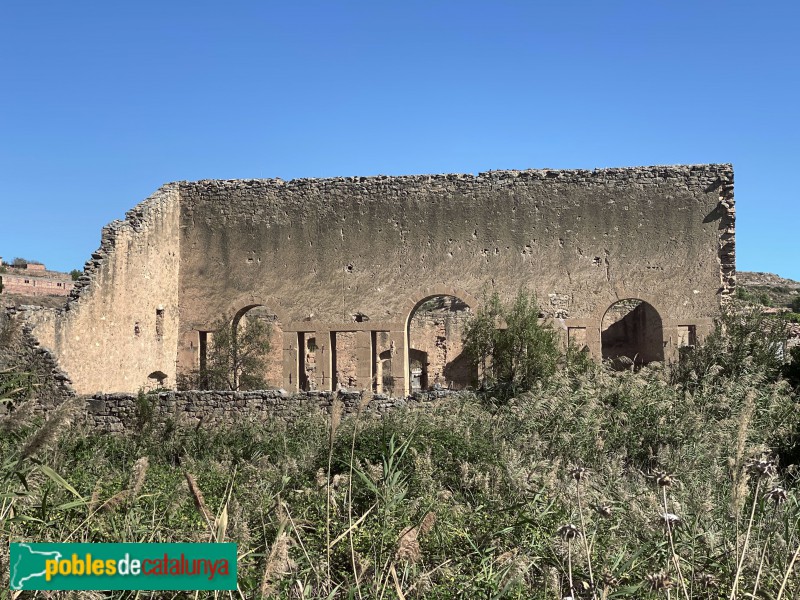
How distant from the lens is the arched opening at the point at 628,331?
20.2 metres

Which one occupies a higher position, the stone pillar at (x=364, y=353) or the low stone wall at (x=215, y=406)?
the stone pillar at (x=364, y=353)

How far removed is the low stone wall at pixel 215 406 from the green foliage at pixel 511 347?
144 cm

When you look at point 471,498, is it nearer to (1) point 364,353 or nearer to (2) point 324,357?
(1) point 364,353

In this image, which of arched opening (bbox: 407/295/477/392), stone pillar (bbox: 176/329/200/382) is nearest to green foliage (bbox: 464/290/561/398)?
stone pillar (bbox: 176/329/200/382)

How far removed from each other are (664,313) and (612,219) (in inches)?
84.5

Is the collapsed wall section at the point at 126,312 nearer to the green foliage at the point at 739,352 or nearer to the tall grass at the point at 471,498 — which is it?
the tall grass at the point at 471,498

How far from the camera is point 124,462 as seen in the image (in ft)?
30.9

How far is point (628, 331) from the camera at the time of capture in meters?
22.7

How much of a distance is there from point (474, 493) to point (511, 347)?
8014mm

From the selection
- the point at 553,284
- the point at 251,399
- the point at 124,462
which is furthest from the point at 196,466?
the point at 553,284

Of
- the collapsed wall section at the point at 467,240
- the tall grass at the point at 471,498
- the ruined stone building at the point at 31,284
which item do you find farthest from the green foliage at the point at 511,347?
the ruined stone building at the point at 31,284

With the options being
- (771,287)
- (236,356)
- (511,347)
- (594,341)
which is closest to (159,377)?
(236,356)

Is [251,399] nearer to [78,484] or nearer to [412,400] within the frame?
[412,400]

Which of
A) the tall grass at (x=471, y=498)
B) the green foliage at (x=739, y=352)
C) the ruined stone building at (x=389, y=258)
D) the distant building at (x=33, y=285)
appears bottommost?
the tall grass at (x=471, y=498)
